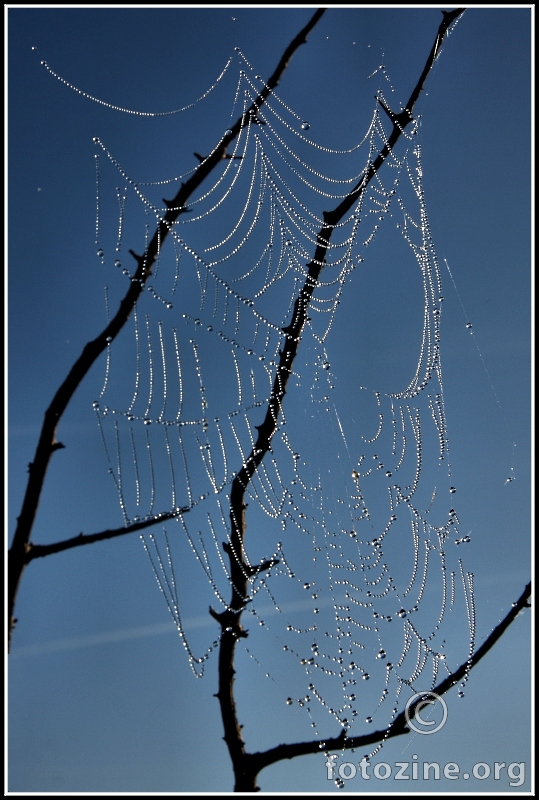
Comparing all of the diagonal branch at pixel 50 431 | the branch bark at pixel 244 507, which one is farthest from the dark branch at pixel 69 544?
the branch bark at pixel 244 507

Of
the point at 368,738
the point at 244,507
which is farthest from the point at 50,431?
the point at 368,738

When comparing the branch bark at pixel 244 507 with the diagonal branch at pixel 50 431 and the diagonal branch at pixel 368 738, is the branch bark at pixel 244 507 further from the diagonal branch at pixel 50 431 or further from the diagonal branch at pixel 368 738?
the diagonal branch at pixel 50 431

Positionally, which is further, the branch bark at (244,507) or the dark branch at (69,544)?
the branch bark at (244,507)

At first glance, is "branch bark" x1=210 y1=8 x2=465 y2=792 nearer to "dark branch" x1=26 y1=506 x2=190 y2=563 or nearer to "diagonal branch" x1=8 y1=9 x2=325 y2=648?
"diagonal branch" x1=8 y1=9 x2=325 y2=648

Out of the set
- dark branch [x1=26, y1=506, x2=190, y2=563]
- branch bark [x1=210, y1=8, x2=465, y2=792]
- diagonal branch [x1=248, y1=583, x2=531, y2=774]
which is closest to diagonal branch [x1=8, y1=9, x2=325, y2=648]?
dark branch [x1=26, y1=506, x2=190, y2=563]

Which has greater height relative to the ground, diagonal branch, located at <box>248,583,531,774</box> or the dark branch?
the dark branch

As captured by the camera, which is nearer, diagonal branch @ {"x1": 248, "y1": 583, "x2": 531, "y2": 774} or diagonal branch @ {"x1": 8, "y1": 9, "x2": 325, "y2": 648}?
diagonal branch @ {"x1": 8, "y1": 9, "x2": 325, "y2": 648}

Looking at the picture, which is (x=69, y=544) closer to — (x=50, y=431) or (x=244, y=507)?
(x=50, y=431)

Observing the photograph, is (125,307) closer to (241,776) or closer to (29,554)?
(29,554)
